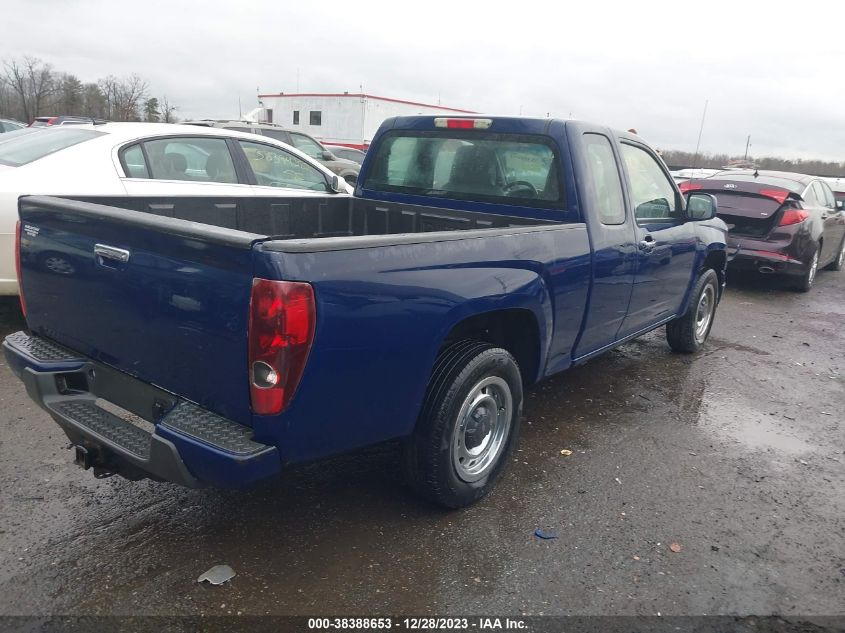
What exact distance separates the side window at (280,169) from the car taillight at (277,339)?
15.0 ft

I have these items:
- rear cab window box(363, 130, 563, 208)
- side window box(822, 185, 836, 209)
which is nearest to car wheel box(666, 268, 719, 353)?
rear cab window box(363, 130, 563, 208)

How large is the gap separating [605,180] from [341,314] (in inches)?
97.1

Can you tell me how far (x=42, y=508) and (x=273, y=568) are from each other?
3.92 feet

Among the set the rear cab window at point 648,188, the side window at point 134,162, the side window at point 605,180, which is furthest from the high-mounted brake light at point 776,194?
the side window at point 134,162

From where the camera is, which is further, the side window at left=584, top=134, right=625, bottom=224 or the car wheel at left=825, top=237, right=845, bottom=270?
the car wheel at left=825, top=237, right=845, bottom=270

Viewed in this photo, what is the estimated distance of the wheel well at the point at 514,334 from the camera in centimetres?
336

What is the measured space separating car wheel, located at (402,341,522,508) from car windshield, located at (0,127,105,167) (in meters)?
4.03

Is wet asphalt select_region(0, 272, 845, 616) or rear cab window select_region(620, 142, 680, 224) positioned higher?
rear cab window select_region(620, 142, 680, 224)

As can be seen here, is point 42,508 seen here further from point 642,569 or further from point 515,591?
point 642,569

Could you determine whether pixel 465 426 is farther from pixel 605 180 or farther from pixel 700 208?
pixel 700 208

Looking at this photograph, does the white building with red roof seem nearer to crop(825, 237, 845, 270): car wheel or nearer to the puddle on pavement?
crop(825, 237, 845, 270): car wheel

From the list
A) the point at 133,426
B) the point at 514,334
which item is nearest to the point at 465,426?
the point at 514,334

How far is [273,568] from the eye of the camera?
9.19ft

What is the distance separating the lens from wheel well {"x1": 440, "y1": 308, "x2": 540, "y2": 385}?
11.0ft
